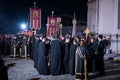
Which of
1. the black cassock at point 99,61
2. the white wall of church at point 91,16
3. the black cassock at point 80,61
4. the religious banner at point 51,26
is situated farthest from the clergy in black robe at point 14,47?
the white wall of church at point 91,16

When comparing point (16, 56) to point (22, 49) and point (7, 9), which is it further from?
point (7, 9)

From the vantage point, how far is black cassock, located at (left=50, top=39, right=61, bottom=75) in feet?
40.6

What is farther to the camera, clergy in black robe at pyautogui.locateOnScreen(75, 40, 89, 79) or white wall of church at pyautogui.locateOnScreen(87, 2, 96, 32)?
white wall of church at pyautogui.locateOnScreen(87, 2, 96, 32)

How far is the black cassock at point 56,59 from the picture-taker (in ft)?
40.6

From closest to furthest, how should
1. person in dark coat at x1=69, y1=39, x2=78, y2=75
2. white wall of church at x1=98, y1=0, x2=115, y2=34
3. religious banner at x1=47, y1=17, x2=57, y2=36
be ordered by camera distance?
person in dark coat at x1=69, y1=39, x2=78, y2=75, religious banner at x1=47, y1=17, x2=57, y2=36, white wall of church at x1=98, y1=0, x2=115, y2=34

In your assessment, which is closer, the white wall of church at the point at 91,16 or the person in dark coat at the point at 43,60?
the person in dark coat at the point at 43,60

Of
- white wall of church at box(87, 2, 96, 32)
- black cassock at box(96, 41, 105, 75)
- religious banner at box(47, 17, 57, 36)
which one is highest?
white wall of church at box(87, 2, 96, 32)

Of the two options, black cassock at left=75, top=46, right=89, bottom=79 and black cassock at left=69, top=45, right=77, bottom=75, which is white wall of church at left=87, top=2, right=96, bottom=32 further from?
black cassock at left=75, top=46, right=89, bottom=79

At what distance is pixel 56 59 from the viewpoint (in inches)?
487

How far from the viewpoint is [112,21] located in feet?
76.2

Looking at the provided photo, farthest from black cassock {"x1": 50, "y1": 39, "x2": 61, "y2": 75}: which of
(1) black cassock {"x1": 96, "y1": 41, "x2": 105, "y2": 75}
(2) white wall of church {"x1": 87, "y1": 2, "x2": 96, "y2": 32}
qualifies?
(2) white wall of church {"x1": 87, "y1": 2, "x2": 96, "y2": 32}

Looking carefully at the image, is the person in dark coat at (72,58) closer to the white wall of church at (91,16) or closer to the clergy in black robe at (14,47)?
the clergy in black robe at (14,47)

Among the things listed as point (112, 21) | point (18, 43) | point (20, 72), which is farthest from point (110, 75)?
point (112, 21)

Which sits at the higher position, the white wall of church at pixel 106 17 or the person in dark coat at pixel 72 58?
the white wall of church at pixel 106 17
